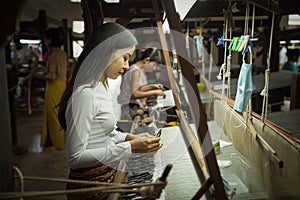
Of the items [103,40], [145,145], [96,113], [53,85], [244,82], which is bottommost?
[53,85]

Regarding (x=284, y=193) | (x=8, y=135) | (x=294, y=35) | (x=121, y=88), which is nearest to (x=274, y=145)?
(x=284, y=193)

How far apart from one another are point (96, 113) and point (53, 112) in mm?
3220

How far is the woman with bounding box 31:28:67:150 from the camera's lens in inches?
160

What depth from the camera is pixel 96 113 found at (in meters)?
1.27

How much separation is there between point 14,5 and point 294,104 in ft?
11.8

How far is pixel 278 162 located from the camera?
3.34ft

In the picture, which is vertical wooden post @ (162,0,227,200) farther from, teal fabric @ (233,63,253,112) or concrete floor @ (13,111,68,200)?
concrete floor @ (13,111,68,200)

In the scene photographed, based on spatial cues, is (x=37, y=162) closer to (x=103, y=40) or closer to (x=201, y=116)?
(x=103, y=40)

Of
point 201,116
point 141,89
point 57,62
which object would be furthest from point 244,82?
point 57,62

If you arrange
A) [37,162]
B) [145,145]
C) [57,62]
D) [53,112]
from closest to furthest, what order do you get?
[145,145] < [37,162] < [57,62] < [53,112]

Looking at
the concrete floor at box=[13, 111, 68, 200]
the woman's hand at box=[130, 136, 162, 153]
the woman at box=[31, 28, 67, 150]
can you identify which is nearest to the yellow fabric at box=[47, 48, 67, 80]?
the woman at box=[31, 28, 67, 150]

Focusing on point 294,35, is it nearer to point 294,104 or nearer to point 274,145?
point 294,104

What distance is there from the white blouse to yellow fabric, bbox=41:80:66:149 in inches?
121

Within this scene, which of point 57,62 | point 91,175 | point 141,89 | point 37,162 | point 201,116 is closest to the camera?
point 201,116
